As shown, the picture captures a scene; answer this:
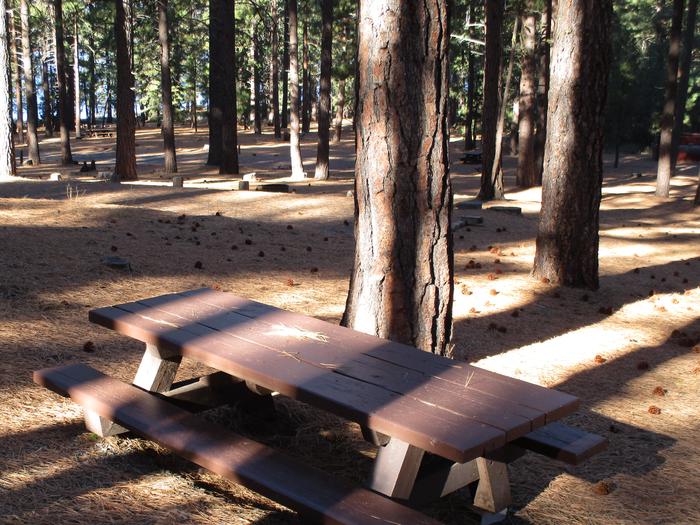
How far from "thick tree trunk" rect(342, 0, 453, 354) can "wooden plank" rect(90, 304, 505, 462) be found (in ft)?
5.14

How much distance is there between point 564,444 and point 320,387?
1.14 metres

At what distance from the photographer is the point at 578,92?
8570 millimetres

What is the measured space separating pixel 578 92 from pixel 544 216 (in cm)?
154

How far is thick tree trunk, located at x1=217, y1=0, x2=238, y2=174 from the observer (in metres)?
22.0

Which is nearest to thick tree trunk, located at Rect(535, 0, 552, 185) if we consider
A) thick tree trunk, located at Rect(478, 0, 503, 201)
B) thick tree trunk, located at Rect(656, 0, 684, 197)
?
thick tree trunk, located at Rect(478, 0, 503, 201)

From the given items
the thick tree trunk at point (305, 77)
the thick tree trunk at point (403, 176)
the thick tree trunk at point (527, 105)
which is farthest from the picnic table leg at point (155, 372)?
the thick tree trunk at point (305, 77)

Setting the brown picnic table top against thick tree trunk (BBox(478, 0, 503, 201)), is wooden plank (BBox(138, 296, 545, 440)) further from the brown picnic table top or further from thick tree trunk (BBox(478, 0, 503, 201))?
thick tree trunk (BBox(478, 0, 503, 201))

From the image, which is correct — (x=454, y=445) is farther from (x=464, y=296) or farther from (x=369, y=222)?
(x=464, y=296)

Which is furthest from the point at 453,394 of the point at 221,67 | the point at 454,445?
the point at 221,67

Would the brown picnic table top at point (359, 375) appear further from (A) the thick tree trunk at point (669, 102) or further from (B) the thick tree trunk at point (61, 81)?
(B) the thick tree trunk at point (61, 81)

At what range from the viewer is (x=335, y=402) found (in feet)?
9.34

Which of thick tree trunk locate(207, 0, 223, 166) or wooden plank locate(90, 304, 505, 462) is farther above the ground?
thick tree trunk locate(207, 0, 223, 166)

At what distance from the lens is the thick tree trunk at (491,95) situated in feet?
57.7

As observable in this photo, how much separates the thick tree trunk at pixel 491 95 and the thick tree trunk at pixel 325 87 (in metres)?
5.34
